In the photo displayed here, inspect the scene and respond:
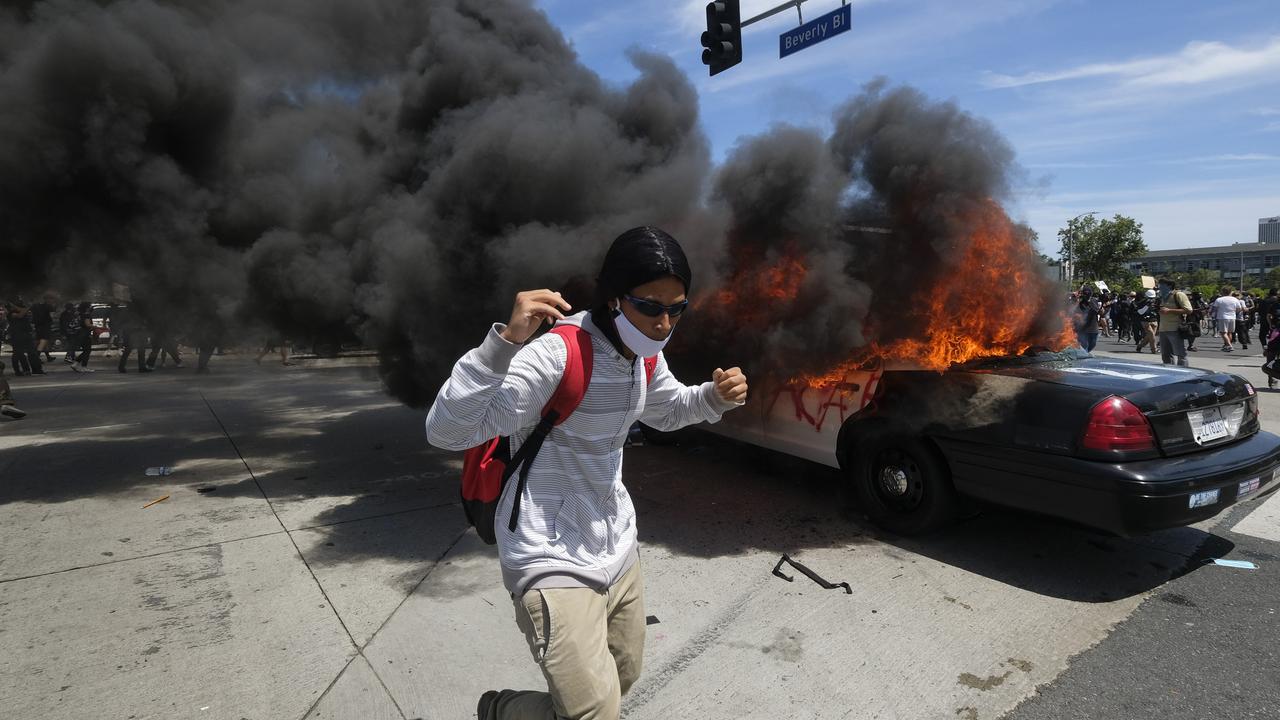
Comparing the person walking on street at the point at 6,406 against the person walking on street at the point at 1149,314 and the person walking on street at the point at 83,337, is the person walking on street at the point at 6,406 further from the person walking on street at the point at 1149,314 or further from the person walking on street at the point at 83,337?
the person walking on street at the point at 1149,314

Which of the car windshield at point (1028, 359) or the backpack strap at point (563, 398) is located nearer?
the backpack strap at point (563, 398)

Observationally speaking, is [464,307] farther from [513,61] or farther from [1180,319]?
[1180,319]

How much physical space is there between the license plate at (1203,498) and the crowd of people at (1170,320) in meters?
1.83

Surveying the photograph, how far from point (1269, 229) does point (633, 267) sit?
667 ft

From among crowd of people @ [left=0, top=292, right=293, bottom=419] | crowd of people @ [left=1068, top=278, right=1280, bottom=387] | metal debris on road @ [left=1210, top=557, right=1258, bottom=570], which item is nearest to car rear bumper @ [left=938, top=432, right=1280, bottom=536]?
metal debris on road @ [left=1210, top=557, right=1258, bottom=570]

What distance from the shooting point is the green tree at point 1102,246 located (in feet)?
153

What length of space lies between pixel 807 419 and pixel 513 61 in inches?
176

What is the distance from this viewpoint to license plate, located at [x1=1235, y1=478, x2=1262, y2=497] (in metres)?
3.72

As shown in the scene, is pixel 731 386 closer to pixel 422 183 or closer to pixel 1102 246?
pixel 422 183

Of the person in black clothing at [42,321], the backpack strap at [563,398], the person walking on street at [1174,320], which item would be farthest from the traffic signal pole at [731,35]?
the person in black clothing at [42,321]

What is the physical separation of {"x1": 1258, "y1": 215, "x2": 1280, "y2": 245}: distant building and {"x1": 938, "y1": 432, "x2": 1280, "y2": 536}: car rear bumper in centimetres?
18402

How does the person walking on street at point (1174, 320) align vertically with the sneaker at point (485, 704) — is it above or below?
above

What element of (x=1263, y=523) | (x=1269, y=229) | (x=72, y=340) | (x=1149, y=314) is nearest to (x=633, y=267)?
(x=1263, y=523)

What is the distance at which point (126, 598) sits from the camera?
363cm
